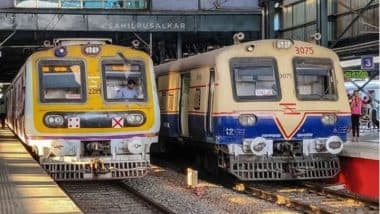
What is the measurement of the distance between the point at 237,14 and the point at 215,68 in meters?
12.0

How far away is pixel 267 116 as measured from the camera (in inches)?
503

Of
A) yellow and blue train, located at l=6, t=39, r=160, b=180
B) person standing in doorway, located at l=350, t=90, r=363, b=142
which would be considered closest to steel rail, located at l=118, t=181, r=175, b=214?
yellow and blue train, located at l=6, t=39, r=160, b=180

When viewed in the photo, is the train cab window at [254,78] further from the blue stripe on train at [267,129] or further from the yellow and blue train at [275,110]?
the blue stripe on train at [267,129]

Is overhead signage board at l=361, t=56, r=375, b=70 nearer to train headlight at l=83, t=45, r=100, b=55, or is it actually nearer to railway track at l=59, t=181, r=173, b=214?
railway track at l=59, t=181, r=173, b=214

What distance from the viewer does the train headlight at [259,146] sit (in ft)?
41.5

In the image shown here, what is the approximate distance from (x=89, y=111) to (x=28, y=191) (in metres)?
3.30

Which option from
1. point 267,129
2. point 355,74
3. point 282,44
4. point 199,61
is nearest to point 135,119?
point 199,61

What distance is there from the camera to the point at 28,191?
950 cm

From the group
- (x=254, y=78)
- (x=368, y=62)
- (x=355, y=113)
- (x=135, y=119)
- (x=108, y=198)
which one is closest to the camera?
(x=108, y=198)

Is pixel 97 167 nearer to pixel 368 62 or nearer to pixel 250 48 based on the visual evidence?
pixel 250 48

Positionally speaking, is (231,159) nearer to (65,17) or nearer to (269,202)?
(269,202)

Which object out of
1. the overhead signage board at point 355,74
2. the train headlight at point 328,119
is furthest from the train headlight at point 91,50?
the overhead signage board at point 355,74

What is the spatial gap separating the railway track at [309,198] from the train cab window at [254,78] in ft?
5.85

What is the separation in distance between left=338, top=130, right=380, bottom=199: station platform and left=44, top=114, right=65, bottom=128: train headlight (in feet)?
17.8
